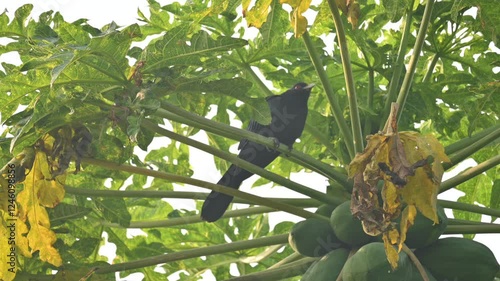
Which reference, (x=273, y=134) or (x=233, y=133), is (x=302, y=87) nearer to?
(x=273, y=134)

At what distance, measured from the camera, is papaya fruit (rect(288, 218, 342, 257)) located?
3117mm

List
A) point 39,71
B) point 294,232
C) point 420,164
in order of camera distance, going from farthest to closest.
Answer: point 294,232 < point 39,71 < point 420,164

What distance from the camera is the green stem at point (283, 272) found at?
10.4ft

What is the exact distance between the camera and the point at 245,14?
3.04m

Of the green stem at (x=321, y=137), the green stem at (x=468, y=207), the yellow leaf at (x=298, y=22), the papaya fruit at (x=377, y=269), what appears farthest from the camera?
the green stem at (x=321, y=137)

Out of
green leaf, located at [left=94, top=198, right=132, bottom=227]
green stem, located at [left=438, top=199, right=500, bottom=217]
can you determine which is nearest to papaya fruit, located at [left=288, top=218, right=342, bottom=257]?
green stem, located at [left=438, top=199, right=500, bottom=217]

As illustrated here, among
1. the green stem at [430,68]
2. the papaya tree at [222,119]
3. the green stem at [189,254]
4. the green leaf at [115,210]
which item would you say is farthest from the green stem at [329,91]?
the green leaf at [115,210]

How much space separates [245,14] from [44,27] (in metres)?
0.70

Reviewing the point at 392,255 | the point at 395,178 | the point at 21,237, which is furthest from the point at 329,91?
the point at 21,237

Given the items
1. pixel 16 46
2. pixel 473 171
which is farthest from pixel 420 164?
pixel 16 46

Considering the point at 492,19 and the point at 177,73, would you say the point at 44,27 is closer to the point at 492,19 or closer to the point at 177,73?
the point at 177,73

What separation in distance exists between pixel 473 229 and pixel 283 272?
712 millimetres

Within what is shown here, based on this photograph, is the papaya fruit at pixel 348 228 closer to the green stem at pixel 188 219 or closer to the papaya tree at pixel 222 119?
the papaya tree at pixel 222 119

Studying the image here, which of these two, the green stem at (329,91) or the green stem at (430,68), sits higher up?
the green stem at (430,68)
